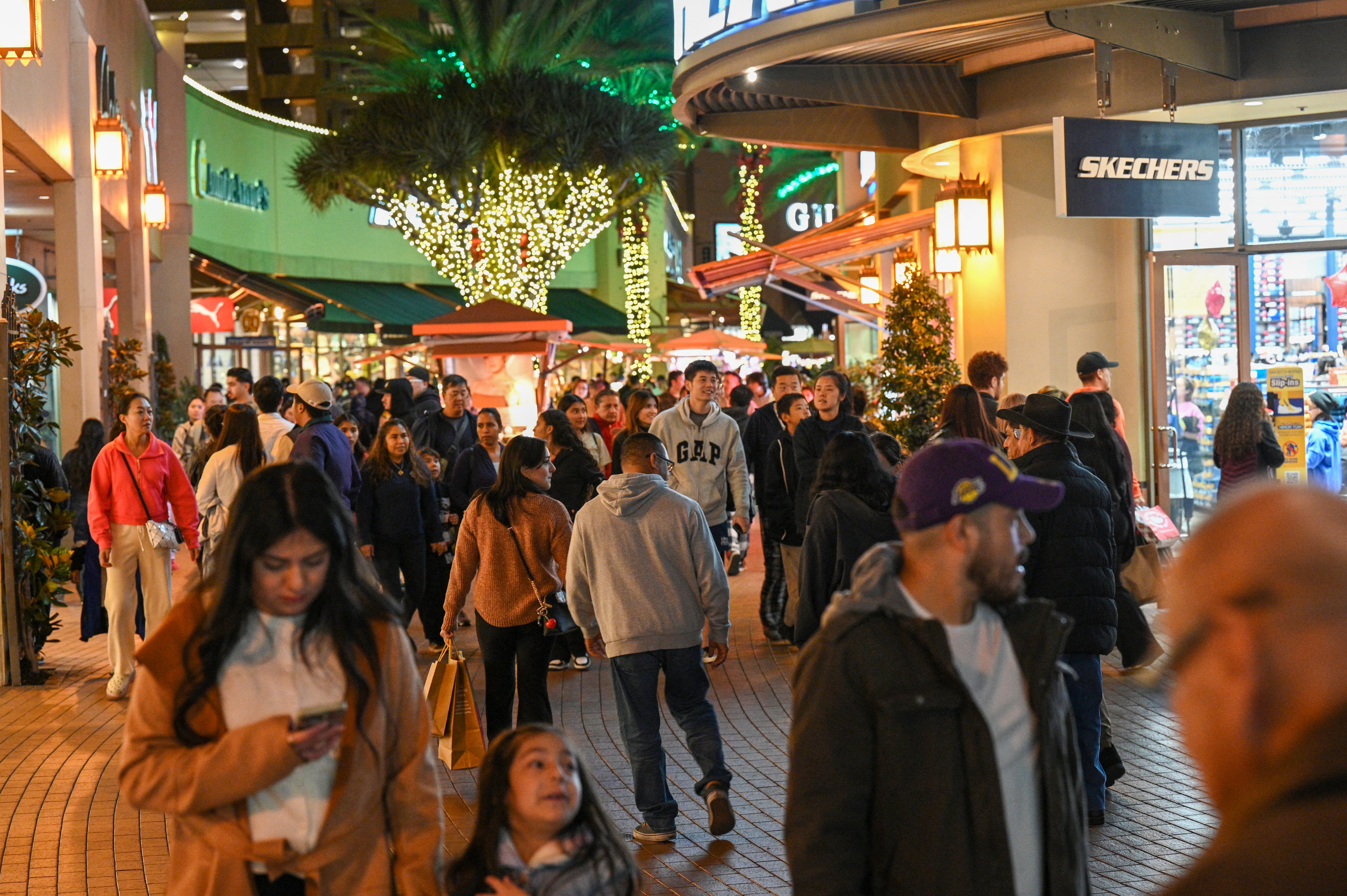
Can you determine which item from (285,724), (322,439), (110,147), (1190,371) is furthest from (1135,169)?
(110,147)

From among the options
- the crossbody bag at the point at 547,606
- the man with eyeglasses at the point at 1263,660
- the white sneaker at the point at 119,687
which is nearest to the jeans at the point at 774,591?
the crossbody bag at the point at 547,606

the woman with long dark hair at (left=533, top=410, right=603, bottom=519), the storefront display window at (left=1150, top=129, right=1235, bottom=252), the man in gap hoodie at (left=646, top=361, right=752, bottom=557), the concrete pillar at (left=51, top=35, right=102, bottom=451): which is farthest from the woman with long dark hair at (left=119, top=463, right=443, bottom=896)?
the concrete pillar at (left=51, top=35, right=102, bottom=451)

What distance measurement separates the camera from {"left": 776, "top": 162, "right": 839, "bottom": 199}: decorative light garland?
131 feet

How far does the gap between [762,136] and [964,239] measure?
2.61 metres

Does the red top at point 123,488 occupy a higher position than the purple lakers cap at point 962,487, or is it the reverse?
the purple lakers cap at point 962,487

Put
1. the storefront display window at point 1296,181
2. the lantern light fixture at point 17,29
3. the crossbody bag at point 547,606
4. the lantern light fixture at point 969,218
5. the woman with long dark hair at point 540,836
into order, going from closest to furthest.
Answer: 1. the woman with long dark hair at point 540,836
2. the crossbody bag at point 547,606
3. the lantern light fixture at point 17,29
4. the storefront display window at point 1296,181
5. the lantern light fixture at point 969,218

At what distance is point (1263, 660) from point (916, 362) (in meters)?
11.9

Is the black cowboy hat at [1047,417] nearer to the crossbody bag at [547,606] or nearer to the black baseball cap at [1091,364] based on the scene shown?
the crossbody bag at [547,606]

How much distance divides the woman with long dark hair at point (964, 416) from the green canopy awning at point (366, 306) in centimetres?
3036

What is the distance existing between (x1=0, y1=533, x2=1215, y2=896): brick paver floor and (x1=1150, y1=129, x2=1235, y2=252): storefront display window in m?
5.95

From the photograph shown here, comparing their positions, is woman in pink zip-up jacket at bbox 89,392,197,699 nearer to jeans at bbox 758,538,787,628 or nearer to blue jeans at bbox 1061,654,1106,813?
jeans at bbox 758,538,787,628

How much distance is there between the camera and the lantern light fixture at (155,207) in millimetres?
22125

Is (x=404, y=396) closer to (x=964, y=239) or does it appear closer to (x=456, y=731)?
(x=964, y=239)

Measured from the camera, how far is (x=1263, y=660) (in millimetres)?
1230
